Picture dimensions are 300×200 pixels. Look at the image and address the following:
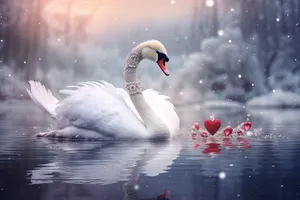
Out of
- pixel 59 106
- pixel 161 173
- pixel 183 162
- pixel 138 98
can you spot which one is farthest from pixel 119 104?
pixel 161 173

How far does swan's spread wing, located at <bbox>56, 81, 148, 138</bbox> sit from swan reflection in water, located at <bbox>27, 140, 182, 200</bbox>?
0.40m

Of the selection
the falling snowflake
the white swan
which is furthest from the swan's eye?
the falling snowflake

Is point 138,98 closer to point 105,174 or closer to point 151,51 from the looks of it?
point 151,51

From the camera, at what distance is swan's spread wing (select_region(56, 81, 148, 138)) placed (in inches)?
437

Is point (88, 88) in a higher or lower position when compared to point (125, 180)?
higher

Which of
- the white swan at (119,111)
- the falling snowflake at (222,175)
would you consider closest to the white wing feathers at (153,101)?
the white swan at (119,111)

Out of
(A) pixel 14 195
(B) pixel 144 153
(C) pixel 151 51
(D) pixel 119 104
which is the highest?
(C) pixel 151 51

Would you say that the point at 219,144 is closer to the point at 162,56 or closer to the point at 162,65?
the point at 162,65

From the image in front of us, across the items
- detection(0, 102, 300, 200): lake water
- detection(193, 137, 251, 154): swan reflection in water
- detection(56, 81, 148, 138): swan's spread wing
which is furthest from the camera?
detection(56, 81, 148, 138): swan's spread wing

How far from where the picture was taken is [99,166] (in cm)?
766

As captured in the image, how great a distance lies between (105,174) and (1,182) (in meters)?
1.12

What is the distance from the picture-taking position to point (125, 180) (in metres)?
6.49

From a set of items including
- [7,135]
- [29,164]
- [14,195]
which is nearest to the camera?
[14,195]

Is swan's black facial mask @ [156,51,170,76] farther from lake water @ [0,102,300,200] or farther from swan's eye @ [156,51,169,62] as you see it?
lake water @ [0,102,300,200]
